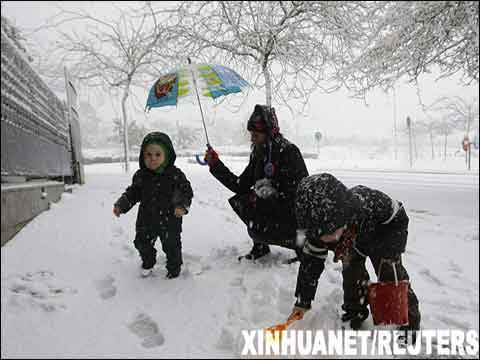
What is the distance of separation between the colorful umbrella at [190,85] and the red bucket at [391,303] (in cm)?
80

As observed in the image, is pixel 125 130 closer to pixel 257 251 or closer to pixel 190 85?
pixel 190 85

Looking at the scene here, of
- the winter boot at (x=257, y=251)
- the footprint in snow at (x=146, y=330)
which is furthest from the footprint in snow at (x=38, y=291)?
the winter boot at (x=257, y=251)

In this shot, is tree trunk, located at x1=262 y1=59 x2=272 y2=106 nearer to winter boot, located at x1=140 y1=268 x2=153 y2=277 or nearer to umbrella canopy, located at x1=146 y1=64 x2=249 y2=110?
umbrella canopy, located at x1=146 y1=64 x2=249 y2=110

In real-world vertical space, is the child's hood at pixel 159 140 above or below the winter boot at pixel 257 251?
above

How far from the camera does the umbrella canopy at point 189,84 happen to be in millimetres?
1035

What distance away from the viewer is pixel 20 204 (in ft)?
1.89

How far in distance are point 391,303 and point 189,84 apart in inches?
40.0

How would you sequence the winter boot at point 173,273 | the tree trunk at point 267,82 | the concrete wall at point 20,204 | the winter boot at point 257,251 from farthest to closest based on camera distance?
the winter boot at point 257,251 < the winter boot at point 173,273 < the tree trunk at point 267,82 < the concrete wall at point 20,204

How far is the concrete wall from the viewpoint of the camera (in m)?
0.50

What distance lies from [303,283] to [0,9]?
113cm

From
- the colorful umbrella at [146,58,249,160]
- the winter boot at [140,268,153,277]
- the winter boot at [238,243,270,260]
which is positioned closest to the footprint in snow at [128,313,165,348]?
the winter boot at [140,268,153,277]

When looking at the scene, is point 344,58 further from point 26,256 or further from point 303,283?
point 26,256

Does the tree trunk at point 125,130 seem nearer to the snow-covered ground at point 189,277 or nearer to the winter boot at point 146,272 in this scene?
the snow-covered ground at point 189,277

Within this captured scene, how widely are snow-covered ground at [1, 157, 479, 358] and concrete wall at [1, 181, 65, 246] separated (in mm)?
25
